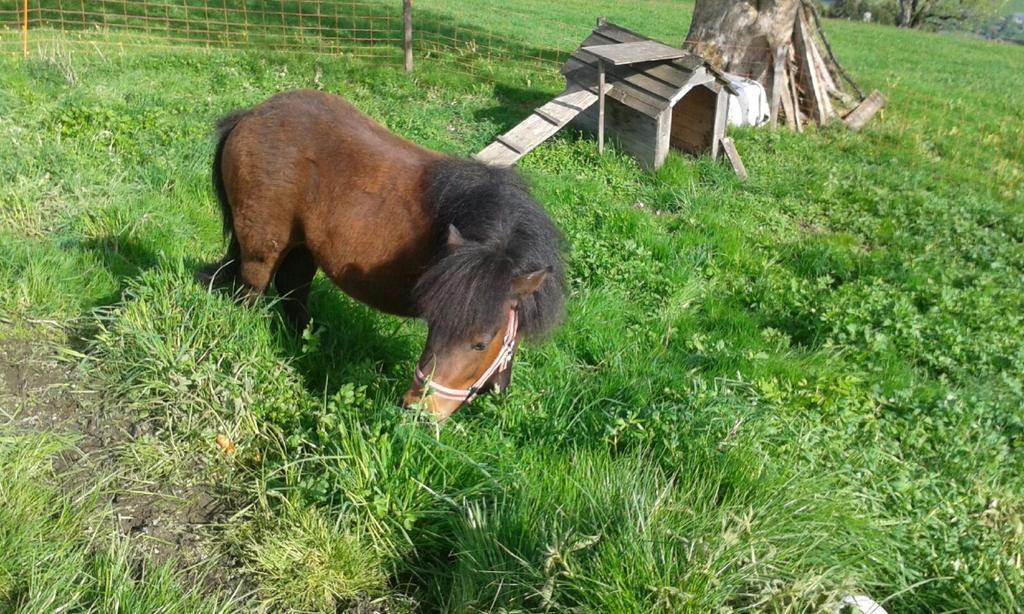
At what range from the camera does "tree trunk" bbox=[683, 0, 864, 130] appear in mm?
10070

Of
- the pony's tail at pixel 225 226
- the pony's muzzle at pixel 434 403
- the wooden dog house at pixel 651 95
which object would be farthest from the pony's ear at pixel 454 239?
the wooden dog house at pixel 651 95

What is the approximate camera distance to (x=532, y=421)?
135 inches

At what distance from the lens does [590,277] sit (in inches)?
209

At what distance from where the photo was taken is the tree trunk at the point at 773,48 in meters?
10.1

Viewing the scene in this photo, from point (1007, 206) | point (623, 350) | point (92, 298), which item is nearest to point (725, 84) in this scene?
point (1007, 206)

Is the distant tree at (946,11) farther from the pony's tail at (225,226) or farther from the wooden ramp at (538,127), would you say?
the pony's tail at (225,226)

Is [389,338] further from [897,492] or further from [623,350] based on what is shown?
[897,492]

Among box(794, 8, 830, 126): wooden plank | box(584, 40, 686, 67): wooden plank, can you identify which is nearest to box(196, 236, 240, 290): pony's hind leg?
box(584, 40, 686, 67): wooden plank

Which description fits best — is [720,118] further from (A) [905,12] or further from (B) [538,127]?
(A) [905,12]

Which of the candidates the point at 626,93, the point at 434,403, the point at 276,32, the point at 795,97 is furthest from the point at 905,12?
the point at 434,403

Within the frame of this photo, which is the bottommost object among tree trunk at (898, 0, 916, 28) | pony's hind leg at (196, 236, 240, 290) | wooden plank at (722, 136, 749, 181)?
pony's hind leg at (196, 236, 240, 290)

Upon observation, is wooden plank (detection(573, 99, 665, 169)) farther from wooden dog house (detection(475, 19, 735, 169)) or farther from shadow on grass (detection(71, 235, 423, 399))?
shadow on grass (detection(71, 235, 423, 399))

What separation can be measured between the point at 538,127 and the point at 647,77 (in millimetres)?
1472

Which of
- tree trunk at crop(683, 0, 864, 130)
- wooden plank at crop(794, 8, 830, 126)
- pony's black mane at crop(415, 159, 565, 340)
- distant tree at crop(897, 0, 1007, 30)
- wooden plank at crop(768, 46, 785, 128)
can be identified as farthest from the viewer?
distant tree at crop(897, 0, 1007, 30)
